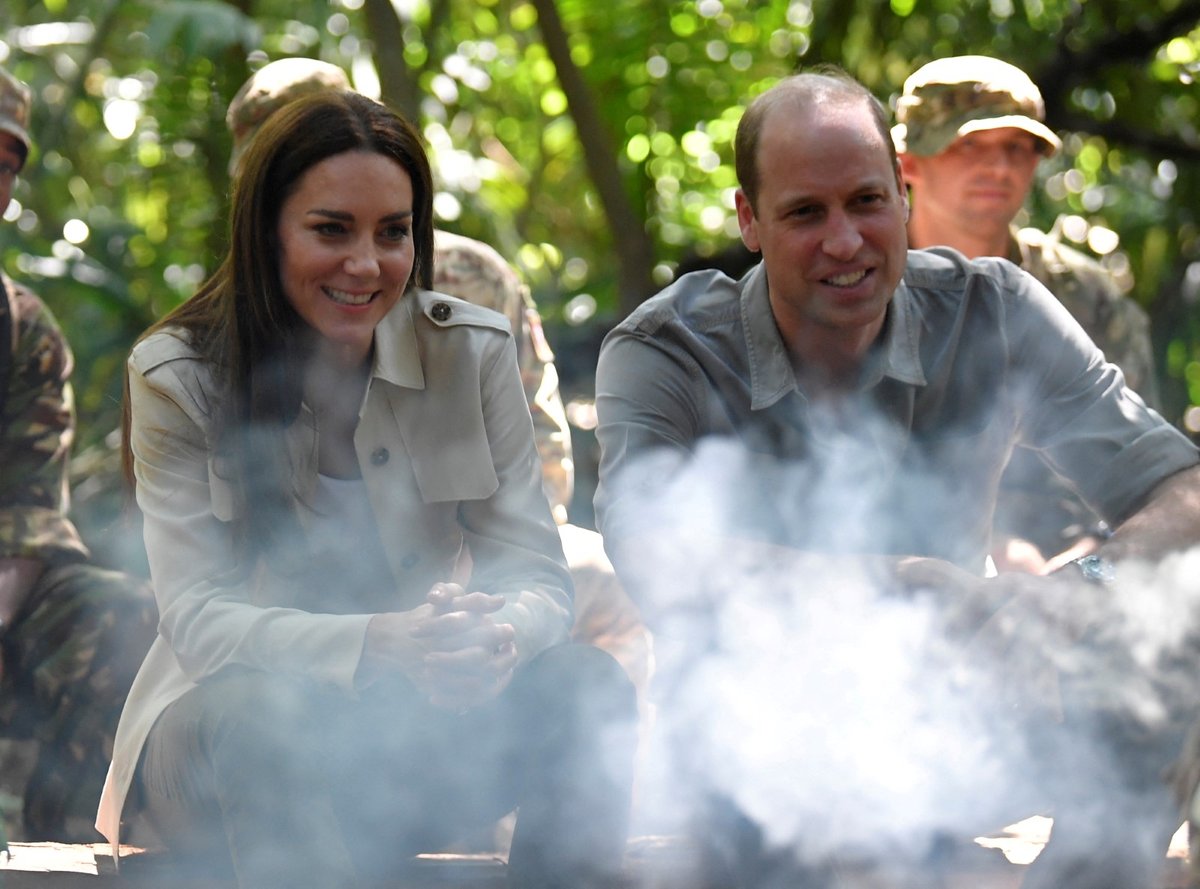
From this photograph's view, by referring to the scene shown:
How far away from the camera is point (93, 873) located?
8.78 ft

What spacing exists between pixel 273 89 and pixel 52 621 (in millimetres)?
1355

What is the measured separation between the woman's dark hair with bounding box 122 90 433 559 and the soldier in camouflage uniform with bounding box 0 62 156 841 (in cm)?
115

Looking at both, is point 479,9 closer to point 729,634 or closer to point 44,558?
point 44,558

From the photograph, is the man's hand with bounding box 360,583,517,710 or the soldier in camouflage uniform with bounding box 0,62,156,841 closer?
the man's hand with bounding box 360,583,517,710

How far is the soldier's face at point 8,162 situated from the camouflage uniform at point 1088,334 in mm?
2463

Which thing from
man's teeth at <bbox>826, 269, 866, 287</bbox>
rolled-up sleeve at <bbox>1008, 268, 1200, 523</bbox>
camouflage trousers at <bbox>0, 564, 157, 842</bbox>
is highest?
man's teeth at <bbox>826, 269, 866, 287</bbox>

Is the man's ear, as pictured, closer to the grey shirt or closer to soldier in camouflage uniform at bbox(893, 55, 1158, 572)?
the grey shirt

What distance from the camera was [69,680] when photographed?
3.59m

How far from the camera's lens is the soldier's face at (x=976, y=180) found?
3.98 metres

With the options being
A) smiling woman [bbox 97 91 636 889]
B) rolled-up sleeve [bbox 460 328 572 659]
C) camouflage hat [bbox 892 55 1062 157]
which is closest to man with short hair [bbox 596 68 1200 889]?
rolled-up sleeve [bbox 460 328 572 659]

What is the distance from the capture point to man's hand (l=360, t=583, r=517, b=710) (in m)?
2.40

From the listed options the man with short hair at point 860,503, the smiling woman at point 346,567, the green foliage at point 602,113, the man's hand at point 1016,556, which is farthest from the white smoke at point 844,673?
the green foliage at point 602,113

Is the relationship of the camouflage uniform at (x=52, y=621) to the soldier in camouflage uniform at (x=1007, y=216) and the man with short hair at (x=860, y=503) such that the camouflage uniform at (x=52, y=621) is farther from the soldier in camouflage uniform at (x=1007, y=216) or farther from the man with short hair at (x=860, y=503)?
the soldier in camouflage uniform at (x=1007, y=216)

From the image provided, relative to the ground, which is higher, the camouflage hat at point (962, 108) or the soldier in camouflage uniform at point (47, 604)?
the camouflage hat at point (962, 108)
